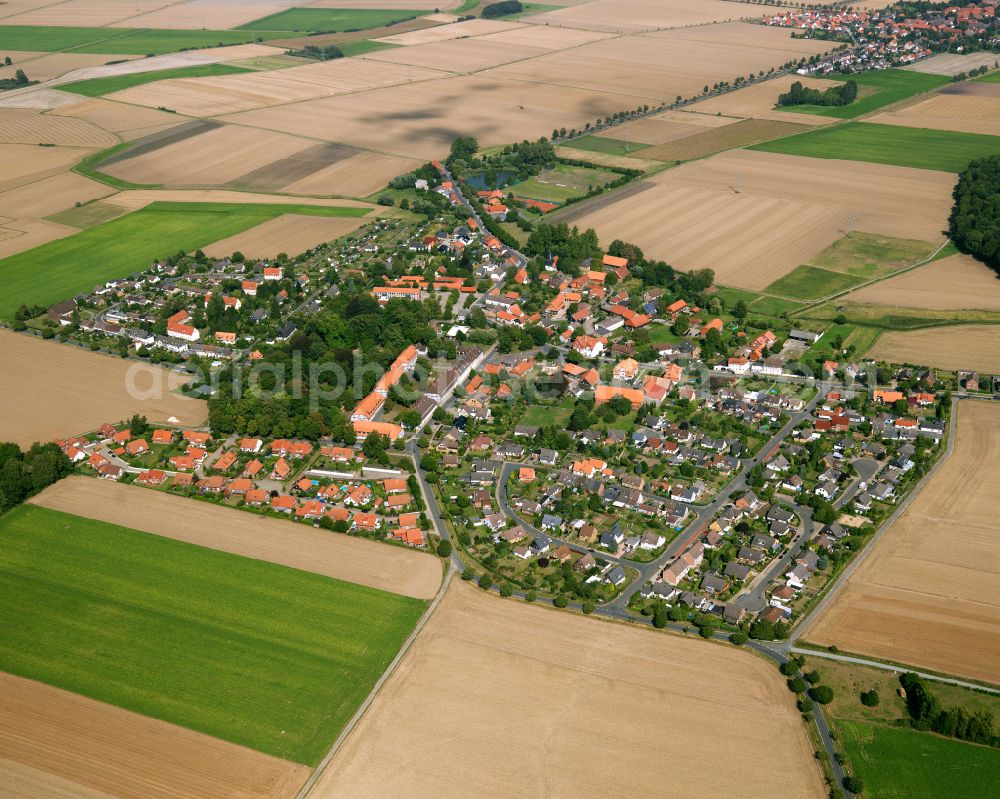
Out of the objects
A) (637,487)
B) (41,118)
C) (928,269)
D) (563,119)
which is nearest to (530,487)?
(637,487)

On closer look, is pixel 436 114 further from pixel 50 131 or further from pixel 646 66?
pixel 50 131

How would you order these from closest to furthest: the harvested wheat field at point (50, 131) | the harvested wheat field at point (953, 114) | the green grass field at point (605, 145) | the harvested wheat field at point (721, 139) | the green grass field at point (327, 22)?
the harvested wheat field at point (721, 139) → the green grass field at point (605, 145) → the harvested wheat field at point (50, 131) → the harvested wheat field at point (953, 114) → the green grass field at point (327, 22)

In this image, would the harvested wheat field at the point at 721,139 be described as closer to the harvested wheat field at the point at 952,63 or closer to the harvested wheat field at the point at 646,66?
the harvested wheat field at the point at 646,66

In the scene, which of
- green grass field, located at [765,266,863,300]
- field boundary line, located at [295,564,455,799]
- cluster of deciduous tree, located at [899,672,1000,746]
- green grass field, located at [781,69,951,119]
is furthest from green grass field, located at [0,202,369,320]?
cluster of deciduous tree, located at [899,672,1000,746]

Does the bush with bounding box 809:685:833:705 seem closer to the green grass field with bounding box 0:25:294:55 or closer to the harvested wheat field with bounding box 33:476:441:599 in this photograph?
the harvested wheat field with bounding box 33:476:441:599

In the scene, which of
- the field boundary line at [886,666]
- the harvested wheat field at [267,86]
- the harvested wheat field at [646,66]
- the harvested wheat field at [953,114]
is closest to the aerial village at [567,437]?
the field boundary line at [886,666]

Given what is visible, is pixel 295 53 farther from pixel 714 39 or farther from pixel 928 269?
pixel 928 269

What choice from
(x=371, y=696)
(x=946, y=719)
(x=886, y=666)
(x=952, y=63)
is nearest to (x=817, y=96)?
(x=952, y=63)
